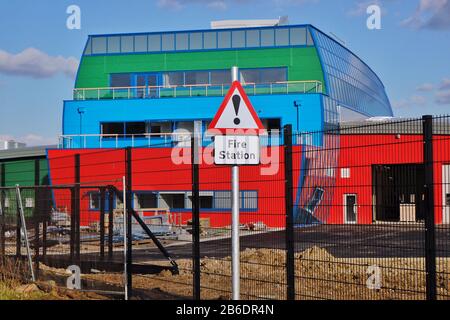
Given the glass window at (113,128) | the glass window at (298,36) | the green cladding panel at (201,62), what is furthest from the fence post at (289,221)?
the glass window at (298,36)

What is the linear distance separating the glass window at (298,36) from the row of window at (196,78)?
1950 millimetres

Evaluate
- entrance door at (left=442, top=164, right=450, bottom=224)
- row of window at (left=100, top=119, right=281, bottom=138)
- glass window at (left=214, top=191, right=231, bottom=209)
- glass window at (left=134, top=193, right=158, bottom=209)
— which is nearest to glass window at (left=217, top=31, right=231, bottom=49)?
row of window at (left=100, top=119, right=281, bottom=138)

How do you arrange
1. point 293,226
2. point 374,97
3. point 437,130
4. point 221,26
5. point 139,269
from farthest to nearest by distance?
point 374,97, point 221,26, point 139,269, point 437,130, point 293,226

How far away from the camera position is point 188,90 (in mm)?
45219

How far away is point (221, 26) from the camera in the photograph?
53000 millimetres

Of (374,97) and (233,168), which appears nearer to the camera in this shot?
(233,168)

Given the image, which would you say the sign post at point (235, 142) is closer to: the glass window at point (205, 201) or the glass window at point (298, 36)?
the glass window at point (205, 201)

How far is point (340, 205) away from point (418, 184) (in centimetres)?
137

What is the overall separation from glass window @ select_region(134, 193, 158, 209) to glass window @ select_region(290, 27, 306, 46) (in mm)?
23020

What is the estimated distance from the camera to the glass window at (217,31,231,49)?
4703cm

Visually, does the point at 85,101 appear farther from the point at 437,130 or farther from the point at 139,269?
the point at 437,130

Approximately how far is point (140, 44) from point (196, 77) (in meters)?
4.62

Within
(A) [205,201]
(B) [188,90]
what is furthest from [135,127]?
(A) [205,201]
